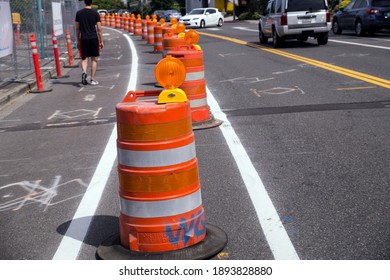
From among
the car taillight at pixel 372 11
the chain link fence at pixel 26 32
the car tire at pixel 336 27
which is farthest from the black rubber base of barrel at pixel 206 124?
the car tire at pixel 336 27

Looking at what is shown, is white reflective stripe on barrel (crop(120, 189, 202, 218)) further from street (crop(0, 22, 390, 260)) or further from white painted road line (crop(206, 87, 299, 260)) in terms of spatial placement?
white painted road line (crop(206, 87, 299, 260))

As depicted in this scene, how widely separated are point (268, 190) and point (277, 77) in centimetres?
906

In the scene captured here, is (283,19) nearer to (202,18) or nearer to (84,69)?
(84,69)

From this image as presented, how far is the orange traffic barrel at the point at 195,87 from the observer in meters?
9.58

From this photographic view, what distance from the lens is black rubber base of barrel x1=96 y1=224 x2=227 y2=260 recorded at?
4574 millimetres

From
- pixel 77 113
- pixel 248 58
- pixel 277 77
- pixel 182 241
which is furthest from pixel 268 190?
pixel 248 58

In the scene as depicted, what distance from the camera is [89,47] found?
15125 millimetres

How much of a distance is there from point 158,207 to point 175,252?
1.19ft

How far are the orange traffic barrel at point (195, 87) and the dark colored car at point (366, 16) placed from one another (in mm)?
18390

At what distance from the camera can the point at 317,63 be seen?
17281mm

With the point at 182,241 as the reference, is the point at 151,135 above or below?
above

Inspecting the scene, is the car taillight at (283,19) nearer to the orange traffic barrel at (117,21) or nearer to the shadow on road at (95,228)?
the shadow on road at (95,228)

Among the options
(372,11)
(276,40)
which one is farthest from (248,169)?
(372,11)
